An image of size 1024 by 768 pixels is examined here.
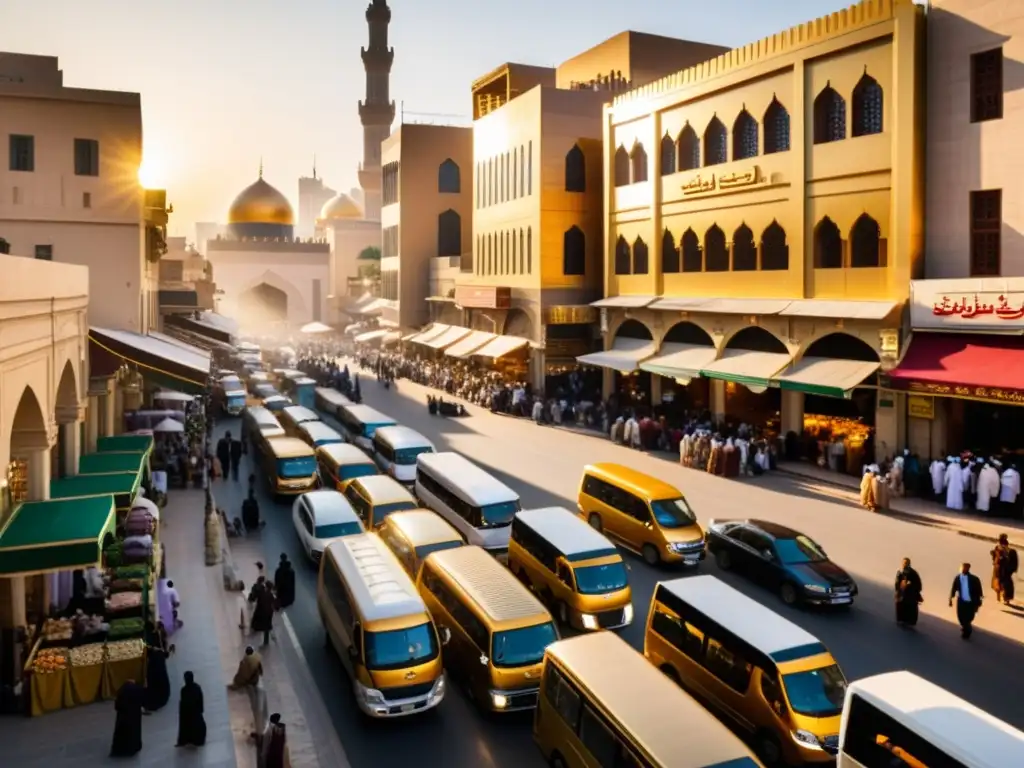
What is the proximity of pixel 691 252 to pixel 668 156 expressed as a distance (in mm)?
3820

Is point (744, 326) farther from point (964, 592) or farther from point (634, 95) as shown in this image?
point (964, 592)

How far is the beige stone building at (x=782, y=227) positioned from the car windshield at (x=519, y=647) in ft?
44.7

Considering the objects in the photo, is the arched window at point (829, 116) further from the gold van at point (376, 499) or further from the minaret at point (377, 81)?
the minaret at point (377, 81)

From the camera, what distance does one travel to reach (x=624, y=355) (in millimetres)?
31594

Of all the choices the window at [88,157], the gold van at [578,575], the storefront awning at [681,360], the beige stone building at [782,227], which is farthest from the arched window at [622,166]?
the gold van at [578,575]

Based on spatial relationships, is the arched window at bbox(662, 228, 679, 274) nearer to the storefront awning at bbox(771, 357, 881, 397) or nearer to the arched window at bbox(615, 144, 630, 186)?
the arched window at bbox(615, 144, 630, 186)

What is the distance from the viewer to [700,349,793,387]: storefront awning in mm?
24328

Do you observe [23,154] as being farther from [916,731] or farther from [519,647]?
[916,731]

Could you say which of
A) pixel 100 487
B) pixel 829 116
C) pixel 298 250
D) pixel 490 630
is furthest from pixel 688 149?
pixel 298 250

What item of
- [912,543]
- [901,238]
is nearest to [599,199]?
[901,238]

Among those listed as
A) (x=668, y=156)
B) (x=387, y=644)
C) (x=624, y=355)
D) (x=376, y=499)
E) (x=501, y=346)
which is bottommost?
(x=387, y=644)

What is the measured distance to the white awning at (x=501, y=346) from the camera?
37.6 m

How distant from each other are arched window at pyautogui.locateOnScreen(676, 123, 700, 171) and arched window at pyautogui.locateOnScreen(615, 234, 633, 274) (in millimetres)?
4282

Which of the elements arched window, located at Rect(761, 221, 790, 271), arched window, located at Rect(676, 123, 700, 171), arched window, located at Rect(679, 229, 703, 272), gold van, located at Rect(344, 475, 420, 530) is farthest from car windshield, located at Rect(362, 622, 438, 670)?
arched window, located at Rect(676, 123, 700, 171)
